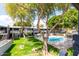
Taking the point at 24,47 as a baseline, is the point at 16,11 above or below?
above

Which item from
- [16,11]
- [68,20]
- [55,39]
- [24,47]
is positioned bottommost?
[24,47]

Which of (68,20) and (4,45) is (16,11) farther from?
(68,20)

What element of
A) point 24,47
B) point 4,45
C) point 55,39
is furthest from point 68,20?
point 4,45

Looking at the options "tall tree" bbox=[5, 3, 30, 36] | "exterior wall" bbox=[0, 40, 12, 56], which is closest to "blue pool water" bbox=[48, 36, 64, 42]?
"tall tree" bbox=[5, 3, 30, 36]

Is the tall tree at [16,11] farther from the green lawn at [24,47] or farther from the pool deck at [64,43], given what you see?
the pool deck at [64,43]

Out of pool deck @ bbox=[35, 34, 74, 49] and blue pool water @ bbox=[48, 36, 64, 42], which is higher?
blue pool water @ bbox=[48, 36, 64, 42]

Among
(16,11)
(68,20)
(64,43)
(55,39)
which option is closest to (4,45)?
(16,11)

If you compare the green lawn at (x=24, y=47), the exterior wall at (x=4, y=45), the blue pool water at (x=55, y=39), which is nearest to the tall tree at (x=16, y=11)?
the green lawn at (x=24, y=47)

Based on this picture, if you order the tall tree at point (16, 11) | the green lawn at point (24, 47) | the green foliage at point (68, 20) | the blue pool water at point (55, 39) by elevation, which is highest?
the tall tree at point (16, 11)

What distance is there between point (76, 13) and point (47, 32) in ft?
1.97

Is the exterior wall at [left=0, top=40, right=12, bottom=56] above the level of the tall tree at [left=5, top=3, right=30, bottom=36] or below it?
below

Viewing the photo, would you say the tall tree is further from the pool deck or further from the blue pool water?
the blue pool water

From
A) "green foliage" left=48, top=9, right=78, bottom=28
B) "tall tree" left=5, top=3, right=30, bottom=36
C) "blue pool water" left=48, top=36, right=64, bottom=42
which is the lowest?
"blue pool water" left=48, top=36, right=64, bottom=42

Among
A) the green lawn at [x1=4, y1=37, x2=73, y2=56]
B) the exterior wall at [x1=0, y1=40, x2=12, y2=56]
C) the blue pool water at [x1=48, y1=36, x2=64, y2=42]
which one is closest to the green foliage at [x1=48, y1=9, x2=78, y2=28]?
the blue pool water at [x1=48, y1=36, x2=64, y2=42]
